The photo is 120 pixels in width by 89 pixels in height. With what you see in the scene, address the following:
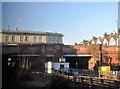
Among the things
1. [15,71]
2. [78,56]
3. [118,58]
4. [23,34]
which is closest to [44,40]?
[23,34]

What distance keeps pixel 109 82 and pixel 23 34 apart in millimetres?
25607

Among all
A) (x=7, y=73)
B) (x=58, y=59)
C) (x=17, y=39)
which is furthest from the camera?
(x=17, y=39)

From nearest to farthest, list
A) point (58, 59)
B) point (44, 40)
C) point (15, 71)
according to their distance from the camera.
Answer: point (15, 71) < point (58, 59) < point (44, 40)

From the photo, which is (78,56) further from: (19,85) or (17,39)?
(19,85)

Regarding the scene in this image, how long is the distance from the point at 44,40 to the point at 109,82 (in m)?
27.9

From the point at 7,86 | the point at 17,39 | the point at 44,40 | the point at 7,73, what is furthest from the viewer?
the point at 44,40

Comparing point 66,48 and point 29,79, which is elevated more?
point 66,48

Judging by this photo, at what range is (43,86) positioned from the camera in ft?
39.9

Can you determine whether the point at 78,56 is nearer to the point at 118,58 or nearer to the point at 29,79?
the point at 118,58

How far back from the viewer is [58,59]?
28.5 meters

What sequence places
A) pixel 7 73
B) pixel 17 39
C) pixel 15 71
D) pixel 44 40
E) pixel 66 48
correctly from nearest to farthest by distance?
pixel 7 73 < pixel 15 71 < pixel 66 48 < pixel 17 39 < pixel 44 40

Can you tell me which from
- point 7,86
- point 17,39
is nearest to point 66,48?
point 17,39

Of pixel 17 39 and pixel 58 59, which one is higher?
pixel 17 39

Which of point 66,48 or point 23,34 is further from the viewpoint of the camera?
point 23,34
